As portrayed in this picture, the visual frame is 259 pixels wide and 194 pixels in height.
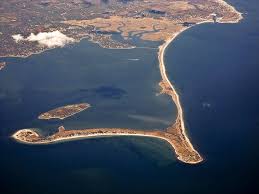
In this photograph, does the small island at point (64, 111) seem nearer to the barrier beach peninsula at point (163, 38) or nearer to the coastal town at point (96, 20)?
the barrier beach peninsula at point (163, 38)

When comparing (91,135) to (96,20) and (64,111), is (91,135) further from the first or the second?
(96,20)

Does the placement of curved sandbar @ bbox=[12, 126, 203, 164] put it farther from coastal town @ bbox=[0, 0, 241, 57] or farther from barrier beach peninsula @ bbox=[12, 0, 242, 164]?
coastal town @ bbox=[0, 0, 241, 57]

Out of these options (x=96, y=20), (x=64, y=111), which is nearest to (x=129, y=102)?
(x=64, y=111)

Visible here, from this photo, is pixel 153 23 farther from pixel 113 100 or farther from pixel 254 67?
pixel 113 100

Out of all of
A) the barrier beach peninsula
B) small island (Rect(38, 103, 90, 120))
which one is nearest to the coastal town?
the barrier beach peninsula

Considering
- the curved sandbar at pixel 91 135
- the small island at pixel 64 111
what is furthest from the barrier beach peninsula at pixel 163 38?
the small island at pixel 64 111

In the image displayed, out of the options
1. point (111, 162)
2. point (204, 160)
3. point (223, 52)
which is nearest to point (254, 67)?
point (223, 52)
